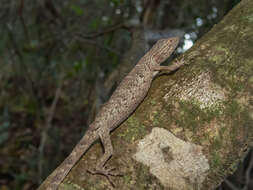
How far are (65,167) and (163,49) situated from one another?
236 centimetres

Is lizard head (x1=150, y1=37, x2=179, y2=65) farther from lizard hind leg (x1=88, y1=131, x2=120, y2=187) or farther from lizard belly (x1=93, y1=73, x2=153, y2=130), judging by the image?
lizard hind leg (x1=88, y1=131, x2=120, y2=187)

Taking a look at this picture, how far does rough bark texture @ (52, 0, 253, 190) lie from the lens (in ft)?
7.55

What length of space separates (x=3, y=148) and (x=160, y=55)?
20.5ft

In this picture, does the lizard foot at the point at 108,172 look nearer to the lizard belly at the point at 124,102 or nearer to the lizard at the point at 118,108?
the lizard at the point at 118,108

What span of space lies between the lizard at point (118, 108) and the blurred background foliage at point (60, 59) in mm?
1238

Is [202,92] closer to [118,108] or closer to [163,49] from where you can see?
[118,108]

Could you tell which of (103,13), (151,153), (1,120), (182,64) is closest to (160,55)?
(182,64)

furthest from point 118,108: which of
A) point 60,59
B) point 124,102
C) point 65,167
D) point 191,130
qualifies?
point 60,59

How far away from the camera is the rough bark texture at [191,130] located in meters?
2.30

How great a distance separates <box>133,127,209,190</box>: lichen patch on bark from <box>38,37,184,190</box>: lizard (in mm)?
386

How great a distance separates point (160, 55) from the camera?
399 centimetres

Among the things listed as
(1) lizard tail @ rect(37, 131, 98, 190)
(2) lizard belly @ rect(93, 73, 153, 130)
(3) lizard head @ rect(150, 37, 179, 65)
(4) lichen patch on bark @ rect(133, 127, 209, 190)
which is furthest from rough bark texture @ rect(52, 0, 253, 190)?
(3) lizard head @ rect(150, 37, 179, 65)

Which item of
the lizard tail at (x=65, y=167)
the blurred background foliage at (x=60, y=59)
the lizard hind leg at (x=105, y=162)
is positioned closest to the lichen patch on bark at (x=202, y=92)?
the lizard hind leg at (x=105, y=162)

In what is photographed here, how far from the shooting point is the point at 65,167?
2648mm
